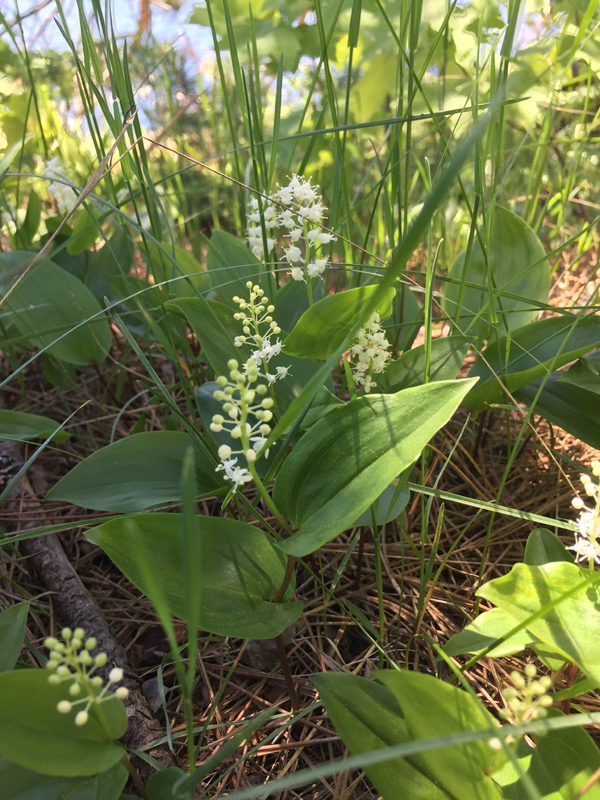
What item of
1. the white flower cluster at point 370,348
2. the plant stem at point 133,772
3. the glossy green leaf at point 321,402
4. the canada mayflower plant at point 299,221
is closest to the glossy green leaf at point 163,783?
the plant stem at point 133,772

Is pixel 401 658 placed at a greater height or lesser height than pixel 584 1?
lesser

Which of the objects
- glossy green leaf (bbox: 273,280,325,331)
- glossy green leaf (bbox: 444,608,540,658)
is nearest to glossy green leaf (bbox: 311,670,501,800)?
glossy green leaf (bbox: 444,608,540,658)

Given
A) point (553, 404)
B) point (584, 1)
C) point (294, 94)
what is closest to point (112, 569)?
point (553, 404)

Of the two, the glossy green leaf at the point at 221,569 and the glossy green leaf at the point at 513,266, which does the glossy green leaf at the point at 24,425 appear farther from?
the glossy green leaf at the point at 513,266

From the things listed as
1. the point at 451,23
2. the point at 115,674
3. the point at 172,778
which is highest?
the point at 451,23

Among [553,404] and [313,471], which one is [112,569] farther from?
[553,404]

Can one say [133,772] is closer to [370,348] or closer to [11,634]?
[11,634]

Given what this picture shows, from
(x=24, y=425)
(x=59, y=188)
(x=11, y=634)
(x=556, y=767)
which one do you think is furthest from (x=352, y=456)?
(x=59, y=188)
